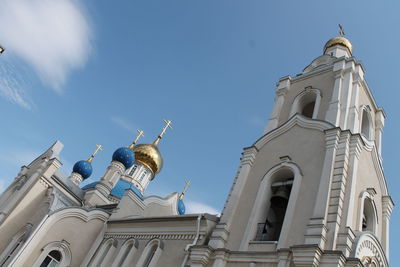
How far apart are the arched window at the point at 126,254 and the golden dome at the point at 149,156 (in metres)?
15.3

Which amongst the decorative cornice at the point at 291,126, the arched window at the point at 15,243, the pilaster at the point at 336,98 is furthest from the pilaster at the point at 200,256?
the arched window at the point at 15,243

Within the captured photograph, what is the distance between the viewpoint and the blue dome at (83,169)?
87.9 ft

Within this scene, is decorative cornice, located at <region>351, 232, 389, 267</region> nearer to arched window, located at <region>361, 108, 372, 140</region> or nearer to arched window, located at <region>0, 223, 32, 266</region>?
arched window, located at <region>361, 108, 372, 140</region>

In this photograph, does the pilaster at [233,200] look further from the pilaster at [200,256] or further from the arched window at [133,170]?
the arched window at [133,170]

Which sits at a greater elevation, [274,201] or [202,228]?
[274,201]

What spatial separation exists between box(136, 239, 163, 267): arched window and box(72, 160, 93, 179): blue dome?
16.9 m

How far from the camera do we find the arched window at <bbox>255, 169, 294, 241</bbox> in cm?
919

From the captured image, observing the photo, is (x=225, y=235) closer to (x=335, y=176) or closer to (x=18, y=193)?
(x=335, y=176)

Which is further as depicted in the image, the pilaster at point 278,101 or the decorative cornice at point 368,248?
the pilaster at point 278,101

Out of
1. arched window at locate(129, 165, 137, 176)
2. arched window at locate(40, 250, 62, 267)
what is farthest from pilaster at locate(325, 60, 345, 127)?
arched window at locate(129, 165, 137, 176)

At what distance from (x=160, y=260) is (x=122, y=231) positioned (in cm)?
336

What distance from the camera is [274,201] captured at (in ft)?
31.7

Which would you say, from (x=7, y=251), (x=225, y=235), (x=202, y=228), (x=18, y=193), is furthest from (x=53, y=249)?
(x=225, y=235)

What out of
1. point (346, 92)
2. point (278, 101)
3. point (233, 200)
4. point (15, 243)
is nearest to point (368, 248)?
point (233, 200)
